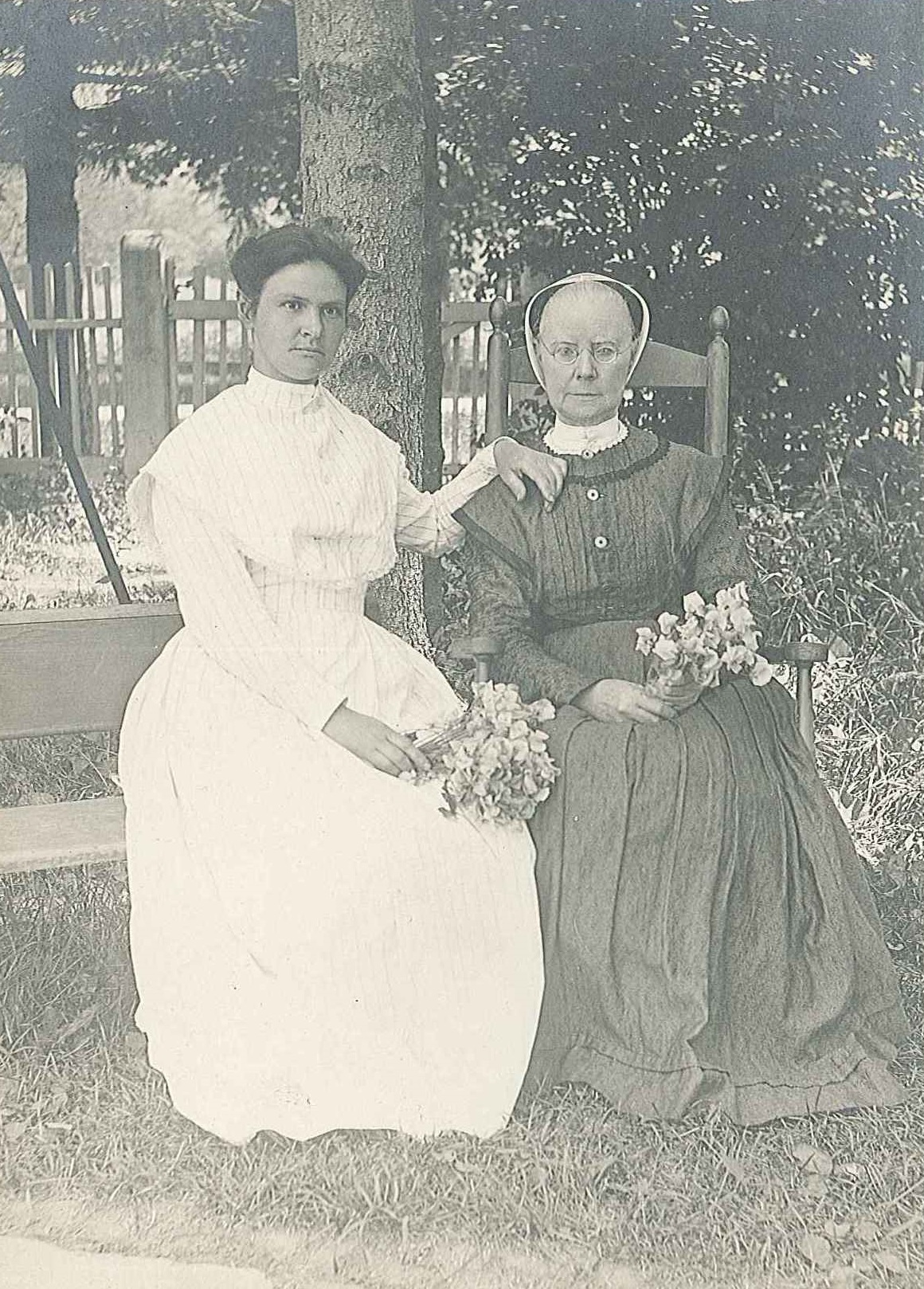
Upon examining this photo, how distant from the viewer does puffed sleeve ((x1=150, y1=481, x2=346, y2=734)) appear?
258 cm

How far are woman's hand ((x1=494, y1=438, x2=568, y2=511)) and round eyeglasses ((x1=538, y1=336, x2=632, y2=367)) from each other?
0.20m

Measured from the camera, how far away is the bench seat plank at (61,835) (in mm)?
2729

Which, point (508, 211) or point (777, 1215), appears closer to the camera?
point (777, 1215)

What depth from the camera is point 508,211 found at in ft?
9.00

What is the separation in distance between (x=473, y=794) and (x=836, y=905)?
2.63 feet

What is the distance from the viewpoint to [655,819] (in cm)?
258

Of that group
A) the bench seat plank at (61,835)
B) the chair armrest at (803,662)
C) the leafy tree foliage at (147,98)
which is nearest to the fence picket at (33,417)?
the leafy tree foliage at (147,98)

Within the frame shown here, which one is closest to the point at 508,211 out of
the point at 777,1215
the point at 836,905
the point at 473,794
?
the point at 473,794

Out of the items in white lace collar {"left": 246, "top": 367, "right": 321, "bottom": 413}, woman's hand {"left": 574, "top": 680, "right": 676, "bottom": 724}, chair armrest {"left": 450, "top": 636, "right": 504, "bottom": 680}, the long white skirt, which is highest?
white lace collar {"left": 246, "top": 367, "right": 321, "bottom": 413}

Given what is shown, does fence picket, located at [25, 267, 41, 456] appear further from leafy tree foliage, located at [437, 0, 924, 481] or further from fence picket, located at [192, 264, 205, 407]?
leafy tree foliage, located at [437, 0, 924, 481]

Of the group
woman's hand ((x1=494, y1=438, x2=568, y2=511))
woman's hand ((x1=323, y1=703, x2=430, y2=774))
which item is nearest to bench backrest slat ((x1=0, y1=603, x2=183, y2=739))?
woman's hand ((x1=323, y1=703, x2=430, y2=774))

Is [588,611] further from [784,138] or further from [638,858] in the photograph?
[784,138]

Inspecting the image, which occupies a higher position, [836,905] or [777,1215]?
[836,905]

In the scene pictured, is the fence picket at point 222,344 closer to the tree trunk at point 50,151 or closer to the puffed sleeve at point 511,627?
the tree trunk at point 50,151
